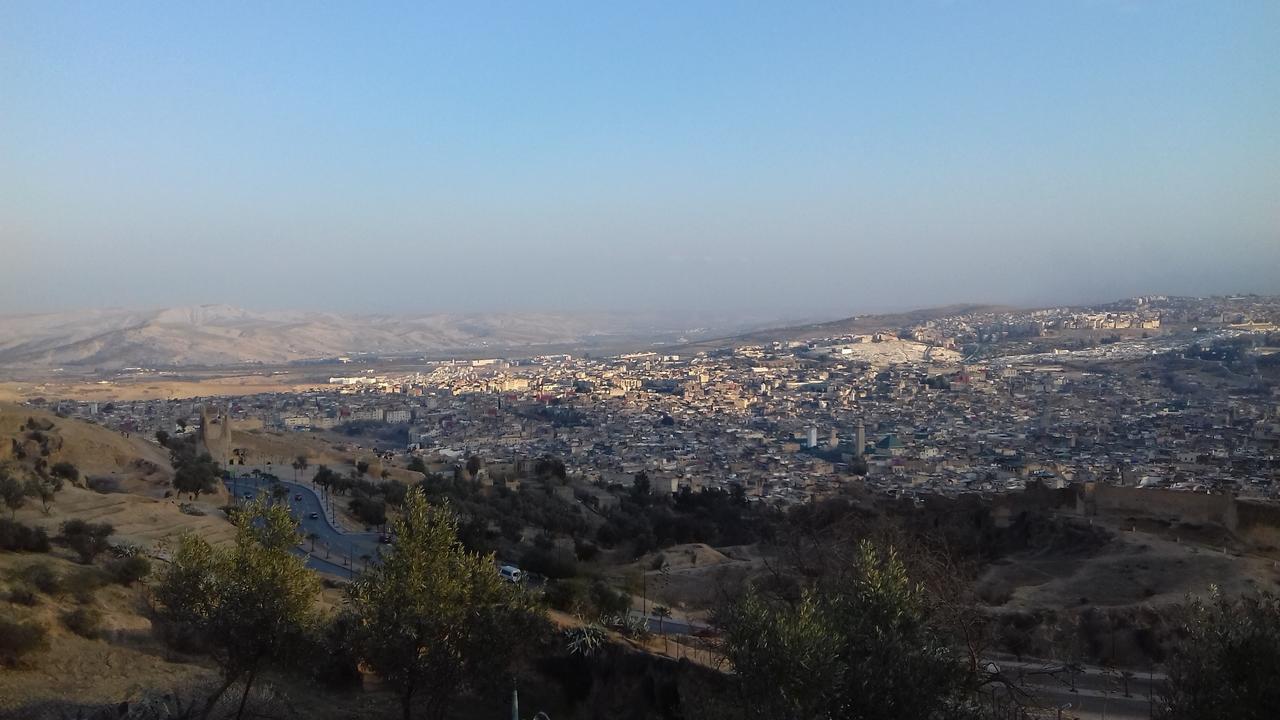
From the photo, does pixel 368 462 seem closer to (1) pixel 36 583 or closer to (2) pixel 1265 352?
(1) pixel 36 583

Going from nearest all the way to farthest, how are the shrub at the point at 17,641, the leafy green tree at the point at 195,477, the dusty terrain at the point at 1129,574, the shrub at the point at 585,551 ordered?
the shrub at the point at 17,641 < the dusty terrain at the point at 1129,574 < the shrub at the point at 585,551 < the leafy green tree at the point at 195,477

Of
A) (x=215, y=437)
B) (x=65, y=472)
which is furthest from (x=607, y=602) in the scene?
(x=215, y=437)

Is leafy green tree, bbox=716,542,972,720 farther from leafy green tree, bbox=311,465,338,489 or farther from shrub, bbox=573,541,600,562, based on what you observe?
leafy green tree, bbox=311,465,338,489

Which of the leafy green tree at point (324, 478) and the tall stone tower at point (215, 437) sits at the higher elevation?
the tall stone tower at point (215, 437)

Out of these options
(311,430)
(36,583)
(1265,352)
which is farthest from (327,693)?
(1265,352)

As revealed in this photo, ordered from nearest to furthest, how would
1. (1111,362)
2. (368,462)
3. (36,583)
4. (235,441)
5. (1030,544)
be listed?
(36,583)
(1030,544)
(368,462)
(235,441)
(1111,362)

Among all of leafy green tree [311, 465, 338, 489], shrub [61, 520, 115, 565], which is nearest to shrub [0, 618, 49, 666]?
shrub [61, 520, 115, 565]

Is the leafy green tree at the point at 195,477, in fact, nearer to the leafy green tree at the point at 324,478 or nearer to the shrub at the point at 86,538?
the leafy green tree at the point at 324,478

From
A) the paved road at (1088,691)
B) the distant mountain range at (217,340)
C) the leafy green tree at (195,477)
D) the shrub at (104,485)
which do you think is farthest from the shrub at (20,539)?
the distant mountain range at (217,340)

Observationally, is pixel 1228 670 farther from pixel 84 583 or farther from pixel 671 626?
pixel 84 583
